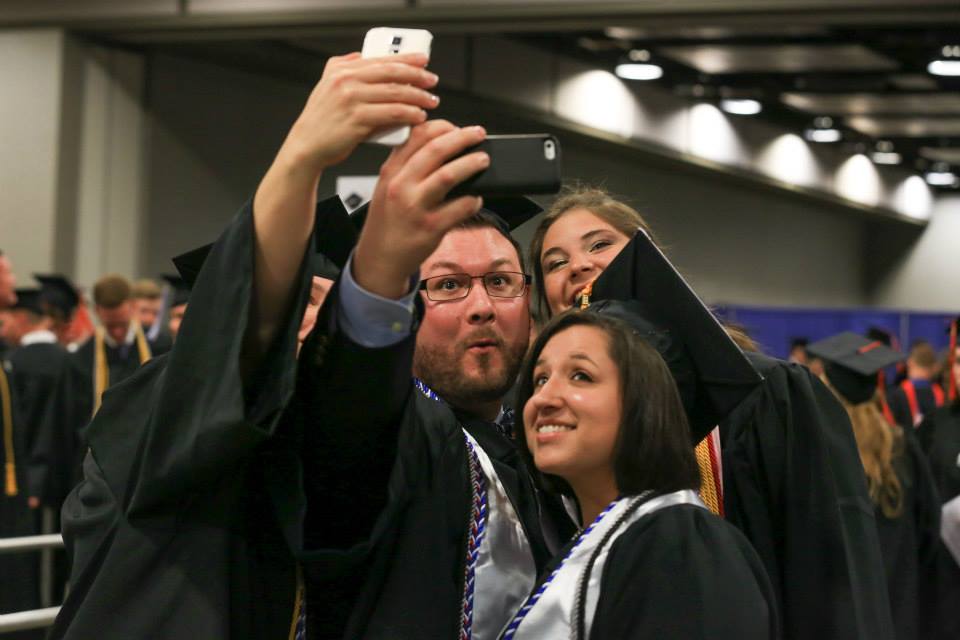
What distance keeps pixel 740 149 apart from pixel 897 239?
801cm

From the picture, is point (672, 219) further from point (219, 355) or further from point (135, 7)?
point (219, 355)

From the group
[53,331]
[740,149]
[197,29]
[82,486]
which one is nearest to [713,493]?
[82,486]

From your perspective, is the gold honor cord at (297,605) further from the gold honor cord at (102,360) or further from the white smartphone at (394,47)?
the gold honor cord at (102,360)

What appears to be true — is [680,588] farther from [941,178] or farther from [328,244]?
[941,178]

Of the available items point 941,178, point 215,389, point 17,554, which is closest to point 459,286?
point 215,389

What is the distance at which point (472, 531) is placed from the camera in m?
1.95

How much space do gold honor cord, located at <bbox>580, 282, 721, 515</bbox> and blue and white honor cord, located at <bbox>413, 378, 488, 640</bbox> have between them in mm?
589

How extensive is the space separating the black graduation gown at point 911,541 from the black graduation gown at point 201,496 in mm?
4404

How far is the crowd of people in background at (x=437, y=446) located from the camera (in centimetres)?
159

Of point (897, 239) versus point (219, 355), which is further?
point (897, 239)

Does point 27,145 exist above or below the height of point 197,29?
below

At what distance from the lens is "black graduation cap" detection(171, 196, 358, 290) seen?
1974 millimetres

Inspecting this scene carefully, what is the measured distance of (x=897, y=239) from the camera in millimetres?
23203

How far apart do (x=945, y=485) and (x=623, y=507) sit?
4.69m
